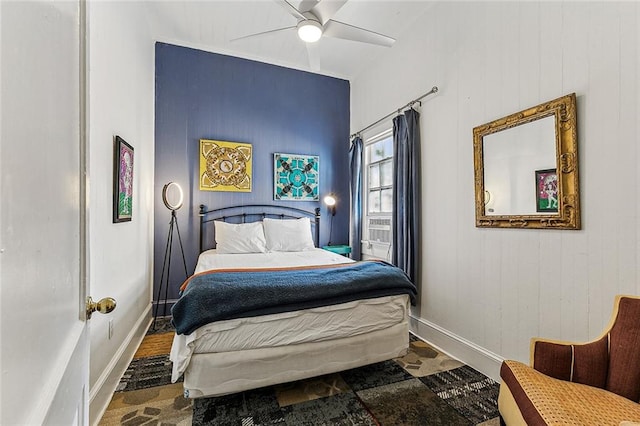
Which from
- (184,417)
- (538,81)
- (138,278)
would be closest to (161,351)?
(138,278)

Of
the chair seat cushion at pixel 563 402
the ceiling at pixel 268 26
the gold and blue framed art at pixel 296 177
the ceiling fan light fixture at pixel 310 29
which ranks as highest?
the ceiling at pixel 268 26

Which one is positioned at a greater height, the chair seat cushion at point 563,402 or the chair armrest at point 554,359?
the chair armrest at point 554,359

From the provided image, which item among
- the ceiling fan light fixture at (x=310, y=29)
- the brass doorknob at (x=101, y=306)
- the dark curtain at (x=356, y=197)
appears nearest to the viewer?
the brass doorknob at (x=101, y=306)

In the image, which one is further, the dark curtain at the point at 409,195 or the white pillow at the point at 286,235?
the white pillow at the point at 286,235

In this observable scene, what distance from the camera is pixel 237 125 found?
13.0ft

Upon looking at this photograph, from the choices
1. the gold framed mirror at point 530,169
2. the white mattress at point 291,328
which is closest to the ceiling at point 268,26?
the gold framed mirror at point 530,169

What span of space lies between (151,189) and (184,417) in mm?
2575

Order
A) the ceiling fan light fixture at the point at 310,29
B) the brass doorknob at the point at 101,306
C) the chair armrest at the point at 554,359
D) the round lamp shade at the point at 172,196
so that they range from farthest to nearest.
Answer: the round lamp shade at the point at 172,196
the ceiling fan light fixture at the point at 310,29
the chair armrest at the point at 554,359
the brass doorknob at the point at 101,306

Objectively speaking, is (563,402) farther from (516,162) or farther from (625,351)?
(516,162)

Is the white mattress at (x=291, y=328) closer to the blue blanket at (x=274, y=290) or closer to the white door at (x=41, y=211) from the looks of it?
the blue blanket at (x=274, y=290)

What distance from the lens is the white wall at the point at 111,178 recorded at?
71.2 inches

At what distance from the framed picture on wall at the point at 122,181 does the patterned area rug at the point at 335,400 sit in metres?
1.22

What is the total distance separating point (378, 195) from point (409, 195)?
91 centimetres

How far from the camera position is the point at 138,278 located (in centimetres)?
289
